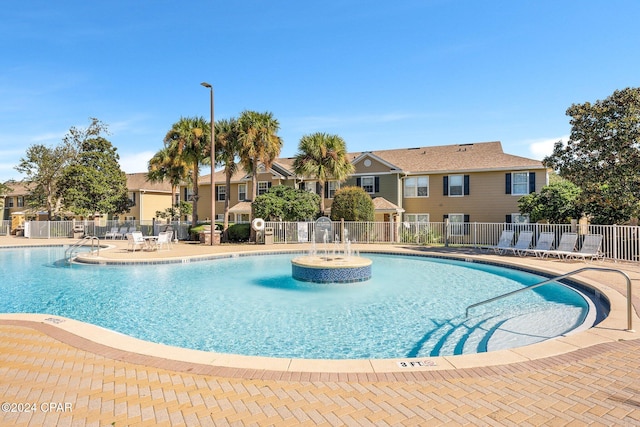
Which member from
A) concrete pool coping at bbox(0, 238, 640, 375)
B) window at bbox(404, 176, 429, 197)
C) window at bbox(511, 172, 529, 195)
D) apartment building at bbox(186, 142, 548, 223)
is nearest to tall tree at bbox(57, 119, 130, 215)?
apartment building at bbox(186, 142, 548, 223)

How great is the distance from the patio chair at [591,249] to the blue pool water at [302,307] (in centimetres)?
377

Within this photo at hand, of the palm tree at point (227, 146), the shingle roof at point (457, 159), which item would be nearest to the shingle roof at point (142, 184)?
the palm tree at point (227, 146)

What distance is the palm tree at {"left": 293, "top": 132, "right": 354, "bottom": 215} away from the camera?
25375 mm

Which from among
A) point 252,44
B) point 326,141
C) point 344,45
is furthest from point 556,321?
point 326,141

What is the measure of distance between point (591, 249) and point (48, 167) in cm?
4277

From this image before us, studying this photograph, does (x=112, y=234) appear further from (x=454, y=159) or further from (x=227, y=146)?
(x=454, y=159)

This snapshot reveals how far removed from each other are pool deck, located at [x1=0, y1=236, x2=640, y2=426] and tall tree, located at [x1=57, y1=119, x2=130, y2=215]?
3346 cm

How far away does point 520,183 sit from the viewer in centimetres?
2591

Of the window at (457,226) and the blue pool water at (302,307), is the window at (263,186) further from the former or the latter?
the blue pool water at (302,307)

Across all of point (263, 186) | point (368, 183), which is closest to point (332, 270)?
point (368, 183)

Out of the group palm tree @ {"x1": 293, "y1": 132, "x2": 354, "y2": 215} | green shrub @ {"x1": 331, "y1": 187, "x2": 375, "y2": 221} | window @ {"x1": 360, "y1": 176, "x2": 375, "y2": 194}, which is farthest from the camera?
window @ {"x1": 360, "y1": 176, "x2": 375, "y2": 194}

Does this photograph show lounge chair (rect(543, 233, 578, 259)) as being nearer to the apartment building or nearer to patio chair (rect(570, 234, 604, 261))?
patio chair (rect(570, 234, 604, 261))

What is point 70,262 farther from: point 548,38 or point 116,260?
point 548,38

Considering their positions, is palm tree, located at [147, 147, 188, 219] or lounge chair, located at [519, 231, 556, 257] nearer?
lounge chair, located at [519, 231, 556, 257]
